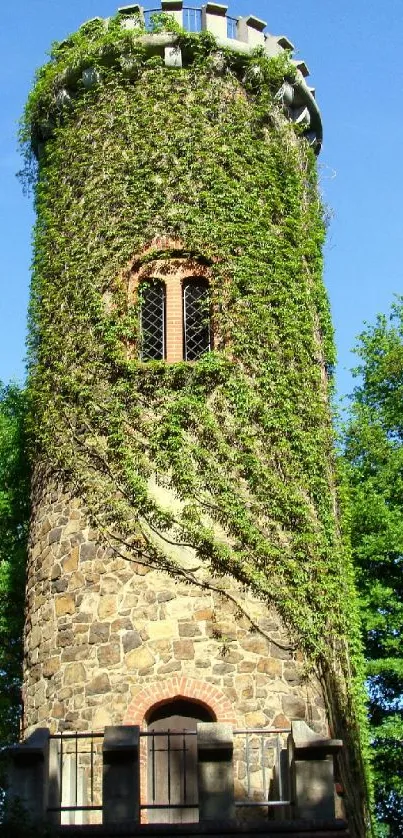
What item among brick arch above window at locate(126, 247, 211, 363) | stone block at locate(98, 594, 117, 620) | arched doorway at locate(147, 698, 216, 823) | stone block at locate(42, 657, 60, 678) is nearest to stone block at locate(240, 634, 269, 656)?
arched doorway at locate(147, 698, 216, 823)

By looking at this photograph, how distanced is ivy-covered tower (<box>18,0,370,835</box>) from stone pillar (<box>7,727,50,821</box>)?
2.59m

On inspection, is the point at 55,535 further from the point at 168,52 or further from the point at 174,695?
the point at 168,52

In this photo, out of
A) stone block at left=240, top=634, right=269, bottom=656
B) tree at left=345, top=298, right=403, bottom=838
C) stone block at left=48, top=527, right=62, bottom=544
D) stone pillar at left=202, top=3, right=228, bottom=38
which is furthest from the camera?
tree at left=345, top=298, right=403, bottom=838

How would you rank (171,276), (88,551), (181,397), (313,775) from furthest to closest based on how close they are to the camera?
(171,276) < (181,397) < (88,551) < (313,775)

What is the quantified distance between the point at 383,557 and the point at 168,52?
949 centimetres

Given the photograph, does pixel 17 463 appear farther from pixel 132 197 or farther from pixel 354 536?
pixel 132 197

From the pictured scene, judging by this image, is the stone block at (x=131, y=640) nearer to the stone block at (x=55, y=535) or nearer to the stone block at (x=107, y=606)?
the stone block at (x=107, y=606)

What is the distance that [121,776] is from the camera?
952cm

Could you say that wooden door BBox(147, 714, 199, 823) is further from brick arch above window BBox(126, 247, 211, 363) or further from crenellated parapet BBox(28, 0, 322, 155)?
crenellated parapet BBox(28, 0, 322, 155)

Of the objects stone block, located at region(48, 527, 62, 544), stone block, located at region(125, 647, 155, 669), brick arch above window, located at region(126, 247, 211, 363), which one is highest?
brick arch above window, located at region(126, 247, 211, 363)

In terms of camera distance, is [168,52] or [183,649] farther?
[168,52]

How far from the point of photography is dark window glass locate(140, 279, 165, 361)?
14.4 meters

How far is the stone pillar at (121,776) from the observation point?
9.39 metres

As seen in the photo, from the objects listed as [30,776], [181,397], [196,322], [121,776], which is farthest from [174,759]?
[196,322]
